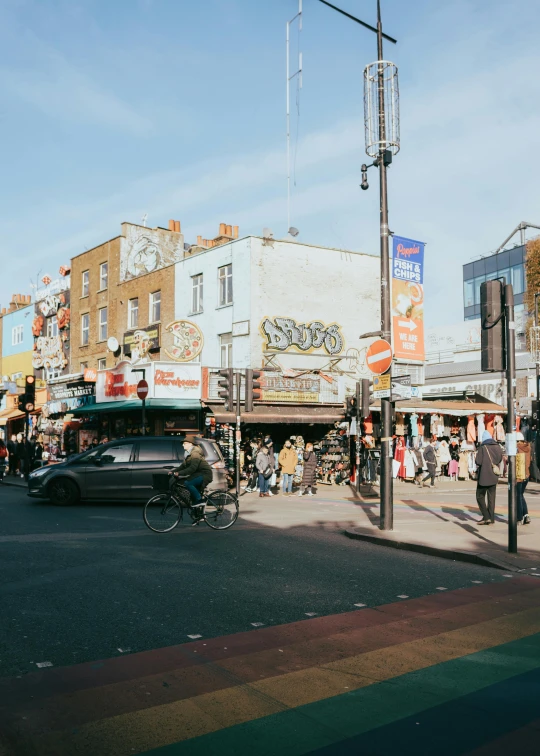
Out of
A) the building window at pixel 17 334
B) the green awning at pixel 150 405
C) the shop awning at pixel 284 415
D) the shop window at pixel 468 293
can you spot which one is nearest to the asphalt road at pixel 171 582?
the shop awning at pixel 284 415

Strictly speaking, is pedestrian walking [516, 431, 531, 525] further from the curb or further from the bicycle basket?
the bicycle basket

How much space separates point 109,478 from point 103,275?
2037cm

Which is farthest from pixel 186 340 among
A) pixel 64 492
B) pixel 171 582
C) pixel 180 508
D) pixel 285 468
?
pixel 171 582

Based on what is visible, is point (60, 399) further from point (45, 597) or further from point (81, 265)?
point (45, 597)

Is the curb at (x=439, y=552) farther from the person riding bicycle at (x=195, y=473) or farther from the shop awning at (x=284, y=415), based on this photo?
the shop awning at (x=284, y=415)

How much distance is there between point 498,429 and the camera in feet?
94.1

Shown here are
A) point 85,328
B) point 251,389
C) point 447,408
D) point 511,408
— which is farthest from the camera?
point 85,328

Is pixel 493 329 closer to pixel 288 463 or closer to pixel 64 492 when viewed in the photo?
pixel 64 492

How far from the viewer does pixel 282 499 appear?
20891 mm

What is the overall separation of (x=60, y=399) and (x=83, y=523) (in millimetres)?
22099

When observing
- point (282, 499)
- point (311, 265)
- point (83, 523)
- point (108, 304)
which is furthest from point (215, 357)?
point (83, 523)

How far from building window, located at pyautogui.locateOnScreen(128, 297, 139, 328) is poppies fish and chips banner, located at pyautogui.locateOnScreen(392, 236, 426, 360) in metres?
13.2

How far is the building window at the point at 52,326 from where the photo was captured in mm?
39250

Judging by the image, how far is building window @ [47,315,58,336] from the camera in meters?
39.2
